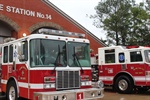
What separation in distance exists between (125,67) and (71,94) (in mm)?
6039

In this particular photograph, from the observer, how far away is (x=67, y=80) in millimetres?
7316

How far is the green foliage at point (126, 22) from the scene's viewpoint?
28.8 m

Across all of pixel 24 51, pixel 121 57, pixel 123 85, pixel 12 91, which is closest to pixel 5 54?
pixel 12 91

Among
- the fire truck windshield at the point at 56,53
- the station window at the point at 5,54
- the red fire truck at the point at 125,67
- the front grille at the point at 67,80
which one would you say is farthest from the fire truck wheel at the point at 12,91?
the red fire truck at the point at 125,67

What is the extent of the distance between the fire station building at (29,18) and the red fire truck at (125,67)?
7393 millimetres

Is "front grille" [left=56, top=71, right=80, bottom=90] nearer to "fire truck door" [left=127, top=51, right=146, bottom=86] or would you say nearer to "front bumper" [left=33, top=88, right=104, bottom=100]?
"front bumper" [left=33, top=88, right=104, bottom=100]

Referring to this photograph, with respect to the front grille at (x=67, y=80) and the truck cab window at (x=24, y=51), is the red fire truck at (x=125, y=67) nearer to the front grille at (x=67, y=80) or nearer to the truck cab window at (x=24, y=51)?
the front grille at (x=67, y=80)

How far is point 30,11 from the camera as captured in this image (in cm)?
1911

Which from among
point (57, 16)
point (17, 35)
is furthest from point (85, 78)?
point (57, 16)

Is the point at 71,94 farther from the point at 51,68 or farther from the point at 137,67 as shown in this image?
the point at 137,67

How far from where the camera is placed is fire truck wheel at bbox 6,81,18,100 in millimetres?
7928

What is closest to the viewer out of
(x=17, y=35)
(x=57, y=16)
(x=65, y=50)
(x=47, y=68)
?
(x=47, y=68)

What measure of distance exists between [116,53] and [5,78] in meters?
6.15

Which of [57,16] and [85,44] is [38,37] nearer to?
[85,44]
